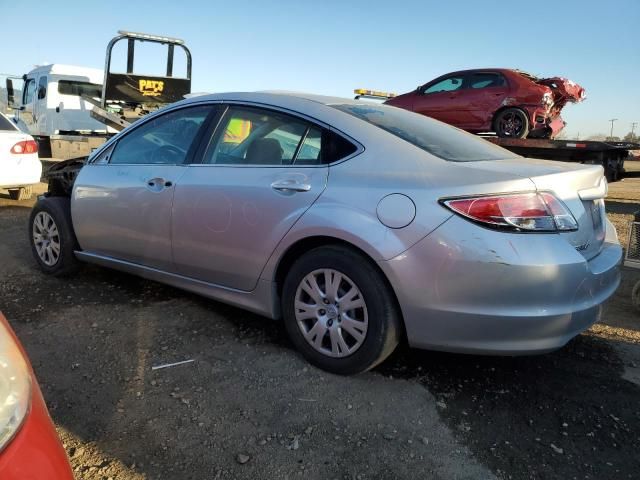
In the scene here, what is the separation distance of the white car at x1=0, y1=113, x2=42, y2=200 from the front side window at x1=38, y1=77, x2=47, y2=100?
273 inches

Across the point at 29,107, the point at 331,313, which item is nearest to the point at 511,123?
the point at 331,313

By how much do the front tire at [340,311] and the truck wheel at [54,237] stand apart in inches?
89.5

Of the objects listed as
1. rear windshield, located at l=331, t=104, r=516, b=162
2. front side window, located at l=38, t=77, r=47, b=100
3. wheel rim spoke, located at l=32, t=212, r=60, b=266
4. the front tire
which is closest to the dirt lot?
the front tire

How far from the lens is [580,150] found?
8789 mm

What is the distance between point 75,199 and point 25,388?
3.25 meters

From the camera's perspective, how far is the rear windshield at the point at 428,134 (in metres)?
2.88

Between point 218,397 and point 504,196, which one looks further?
point 218,397

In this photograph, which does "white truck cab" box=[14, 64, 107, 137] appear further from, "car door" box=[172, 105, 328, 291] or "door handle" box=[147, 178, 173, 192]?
"car door" box=[172, 105, 328, 291]

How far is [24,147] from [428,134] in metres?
6.66

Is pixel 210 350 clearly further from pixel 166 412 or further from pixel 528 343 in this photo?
pixel 528 343

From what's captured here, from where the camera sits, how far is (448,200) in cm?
246

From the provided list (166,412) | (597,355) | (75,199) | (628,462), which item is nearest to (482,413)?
(628,462)

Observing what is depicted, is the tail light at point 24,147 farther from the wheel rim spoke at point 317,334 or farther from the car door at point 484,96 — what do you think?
the car door at point 484,96

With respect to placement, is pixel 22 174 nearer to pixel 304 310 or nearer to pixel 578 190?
pixel 304 310
